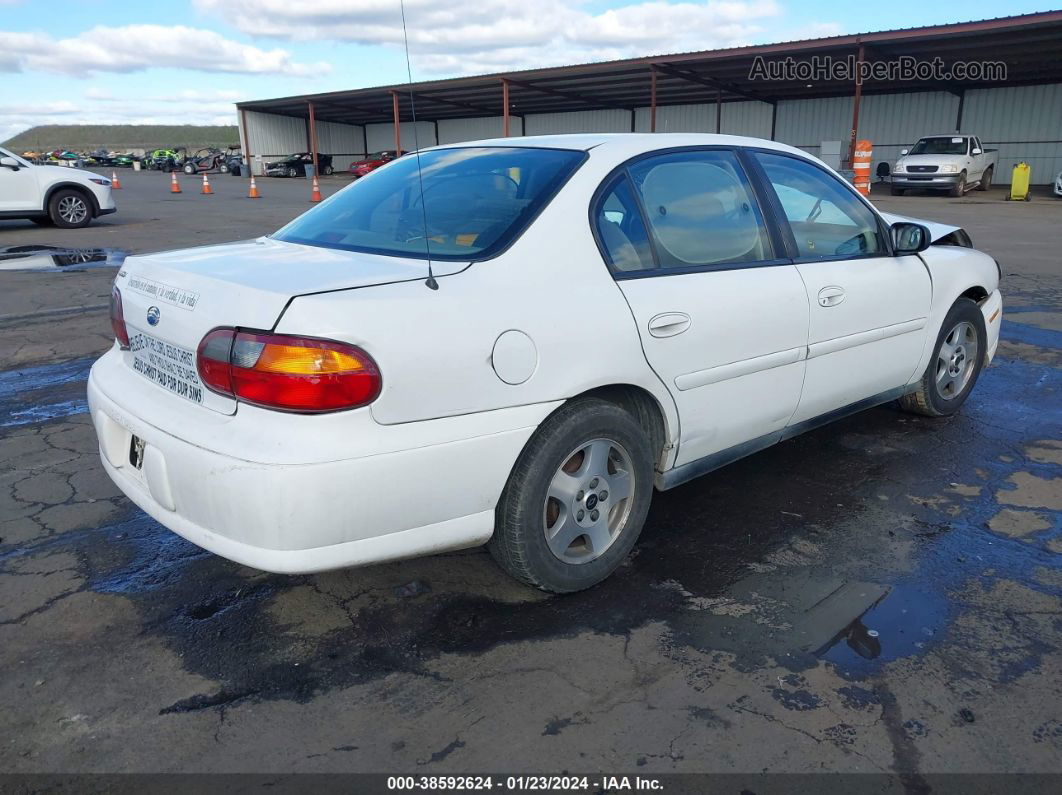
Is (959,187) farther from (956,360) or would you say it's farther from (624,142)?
(624,142)

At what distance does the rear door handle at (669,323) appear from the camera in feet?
9.69

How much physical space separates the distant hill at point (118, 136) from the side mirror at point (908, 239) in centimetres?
12854

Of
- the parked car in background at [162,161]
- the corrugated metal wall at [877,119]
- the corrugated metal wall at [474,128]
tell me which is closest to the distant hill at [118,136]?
the parked car in background at [162,161]

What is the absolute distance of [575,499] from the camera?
9.50 feet

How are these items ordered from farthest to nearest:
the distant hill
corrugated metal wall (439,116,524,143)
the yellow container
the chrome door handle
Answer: the distant hill → corrugated metal wall (439,116,524,143) → the yellow container → the chrome door handle

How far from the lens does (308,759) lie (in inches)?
86.6

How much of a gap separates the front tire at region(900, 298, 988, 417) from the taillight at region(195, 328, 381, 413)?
3405 mm

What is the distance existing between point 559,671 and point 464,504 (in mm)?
582

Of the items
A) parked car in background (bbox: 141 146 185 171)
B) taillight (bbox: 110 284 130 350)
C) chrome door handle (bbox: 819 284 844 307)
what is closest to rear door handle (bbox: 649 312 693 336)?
chrome door handle (bbox: 819 284 844 307)

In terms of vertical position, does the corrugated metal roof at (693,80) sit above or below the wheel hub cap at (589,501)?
above

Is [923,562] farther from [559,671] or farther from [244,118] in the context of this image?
[244,118]

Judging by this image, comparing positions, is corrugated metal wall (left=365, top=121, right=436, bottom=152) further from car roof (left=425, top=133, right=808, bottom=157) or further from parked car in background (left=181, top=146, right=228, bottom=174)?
car roof (left=425, top=133, right=808, bottom=157)

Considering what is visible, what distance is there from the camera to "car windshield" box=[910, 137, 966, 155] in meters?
24.8

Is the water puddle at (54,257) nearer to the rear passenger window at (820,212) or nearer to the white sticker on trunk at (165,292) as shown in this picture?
the white sticker on trunk at (165,292)
